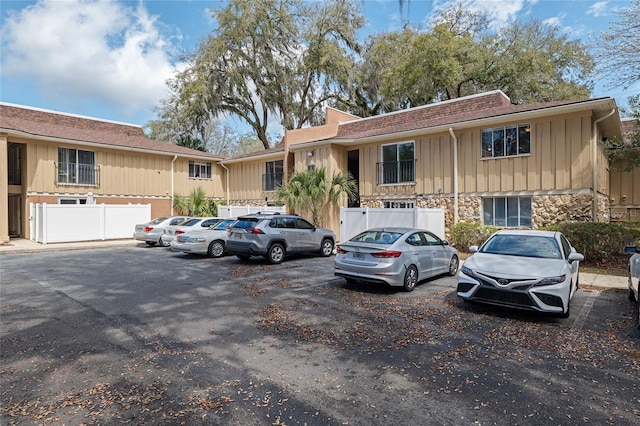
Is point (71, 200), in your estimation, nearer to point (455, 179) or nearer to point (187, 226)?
point (187, 226)

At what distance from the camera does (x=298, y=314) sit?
6.40 m

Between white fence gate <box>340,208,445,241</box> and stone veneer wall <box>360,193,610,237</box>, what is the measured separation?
2.46 ft

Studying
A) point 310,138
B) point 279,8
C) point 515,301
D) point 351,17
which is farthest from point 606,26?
point 279,8

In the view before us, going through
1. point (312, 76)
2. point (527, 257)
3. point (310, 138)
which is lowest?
point (527, 257)

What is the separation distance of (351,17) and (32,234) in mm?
27760

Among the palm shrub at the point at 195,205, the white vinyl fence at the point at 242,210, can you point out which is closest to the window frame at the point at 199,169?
the palm shrub at the point at 195,205

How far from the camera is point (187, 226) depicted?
1602 cm

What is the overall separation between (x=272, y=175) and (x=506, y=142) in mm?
14261

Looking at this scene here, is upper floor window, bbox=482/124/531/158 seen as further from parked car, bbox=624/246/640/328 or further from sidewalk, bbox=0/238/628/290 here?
parked car, bbox=624/246/640/328

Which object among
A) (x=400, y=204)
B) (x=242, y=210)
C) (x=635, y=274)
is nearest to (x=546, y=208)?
(x=400, y=204)

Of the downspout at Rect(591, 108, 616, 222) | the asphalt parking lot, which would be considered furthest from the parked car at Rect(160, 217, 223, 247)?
the downspout at Rect(591, 108, 616, 222)

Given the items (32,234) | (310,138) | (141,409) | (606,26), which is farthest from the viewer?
(310,138)

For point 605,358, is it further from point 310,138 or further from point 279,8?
point 279,8

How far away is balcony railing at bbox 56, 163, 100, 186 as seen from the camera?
21109 mm
